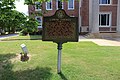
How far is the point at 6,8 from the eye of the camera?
973 centimetres

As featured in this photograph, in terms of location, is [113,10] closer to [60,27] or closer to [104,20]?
[104,20]

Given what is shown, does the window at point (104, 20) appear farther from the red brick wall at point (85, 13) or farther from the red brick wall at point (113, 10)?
the red brick wall at point (85, 13)

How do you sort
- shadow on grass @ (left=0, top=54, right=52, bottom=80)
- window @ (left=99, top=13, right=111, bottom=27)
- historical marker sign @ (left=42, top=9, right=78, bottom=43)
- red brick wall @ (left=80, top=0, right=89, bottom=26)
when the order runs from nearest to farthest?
1. shadow on grass @ (left=0, top=54, right=52, bottom=80)
2. historical marker sign @ (left=42, top=9, right=78, bottom=43)
3. window @ (left=99, top=13, right=111, bottom=27)
4. red brick wall @ (left=80, top=0, right=89, bottom=26)

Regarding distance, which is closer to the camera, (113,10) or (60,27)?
(60,27)

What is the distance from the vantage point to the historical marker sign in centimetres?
753

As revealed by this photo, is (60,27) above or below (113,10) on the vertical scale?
below

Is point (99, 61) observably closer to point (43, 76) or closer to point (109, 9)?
point (43, 76)

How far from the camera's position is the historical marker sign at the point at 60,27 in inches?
297

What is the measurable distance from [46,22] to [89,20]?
27430mm

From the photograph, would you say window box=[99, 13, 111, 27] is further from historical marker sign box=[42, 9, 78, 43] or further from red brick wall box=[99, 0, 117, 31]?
historical marker sign box=[42, 9, 78, 43]

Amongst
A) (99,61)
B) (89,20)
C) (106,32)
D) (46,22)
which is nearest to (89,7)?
(89,20)

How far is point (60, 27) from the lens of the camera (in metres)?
7.54

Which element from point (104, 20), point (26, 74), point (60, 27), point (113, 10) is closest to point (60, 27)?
point (60, 27)

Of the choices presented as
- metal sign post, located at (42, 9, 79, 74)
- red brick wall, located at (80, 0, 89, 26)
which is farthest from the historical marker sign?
red brick wall, located at (80, 0, 89, 26)
